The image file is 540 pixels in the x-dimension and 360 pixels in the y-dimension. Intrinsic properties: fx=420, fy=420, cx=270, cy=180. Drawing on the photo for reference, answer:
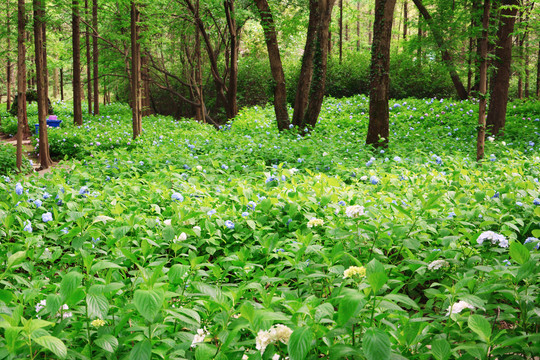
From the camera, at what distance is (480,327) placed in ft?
4.71

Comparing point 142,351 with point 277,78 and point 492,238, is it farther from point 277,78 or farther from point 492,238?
point 277,78

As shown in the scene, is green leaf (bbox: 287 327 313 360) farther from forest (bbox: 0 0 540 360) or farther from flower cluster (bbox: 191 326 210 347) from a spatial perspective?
flower cluster (bbox: 191 326 210 347)

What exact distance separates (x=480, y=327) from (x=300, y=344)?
0.63 metres

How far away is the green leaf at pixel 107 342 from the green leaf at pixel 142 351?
20 centimetres

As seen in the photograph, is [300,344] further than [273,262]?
No

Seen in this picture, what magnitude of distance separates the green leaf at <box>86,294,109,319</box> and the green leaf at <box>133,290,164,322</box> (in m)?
0.23

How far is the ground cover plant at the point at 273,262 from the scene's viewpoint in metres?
1.54

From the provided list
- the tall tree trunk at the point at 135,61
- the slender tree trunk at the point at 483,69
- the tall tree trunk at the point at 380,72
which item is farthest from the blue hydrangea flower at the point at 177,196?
the tall tree trunk at the point at 135,61

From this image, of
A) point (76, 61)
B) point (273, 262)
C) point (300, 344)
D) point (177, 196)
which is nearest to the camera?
point (300, 344)

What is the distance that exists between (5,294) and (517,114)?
11617 mm

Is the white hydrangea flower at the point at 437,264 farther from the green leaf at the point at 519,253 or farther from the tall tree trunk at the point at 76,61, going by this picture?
the tall tree trunk at the point at 76,61

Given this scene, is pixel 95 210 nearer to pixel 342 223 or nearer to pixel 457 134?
pixel 342 223

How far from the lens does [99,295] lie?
5.40ft

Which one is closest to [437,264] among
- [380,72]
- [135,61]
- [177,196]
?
[177,196]
